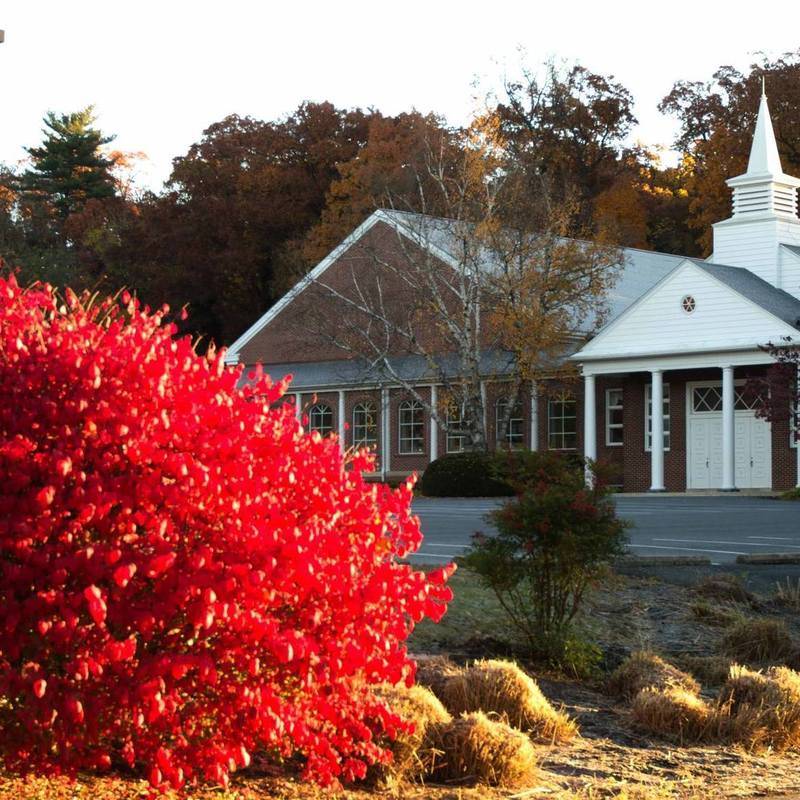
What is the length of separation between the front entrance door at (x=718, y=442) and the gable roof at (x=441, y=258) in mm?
4583

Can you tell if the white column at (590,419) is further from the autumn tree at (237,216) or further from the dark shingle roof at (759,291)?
the autumn tree at (237,216)

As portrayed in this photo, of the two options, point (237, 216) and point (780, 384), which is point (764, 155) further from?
point (237, 216)

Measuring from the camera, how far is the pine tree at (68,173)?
84500 millimetres

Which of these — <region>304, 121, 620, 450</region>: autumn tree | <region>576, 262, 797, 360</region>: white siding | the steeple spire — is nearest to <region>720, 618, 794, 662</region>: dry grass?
<region>576, 262, 797, 360</region>: white siding

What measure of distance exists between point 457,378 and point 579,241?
19.2 feet

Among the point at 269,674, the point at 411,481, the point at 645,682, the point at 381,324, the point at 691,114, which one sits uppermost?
the point at 691,114

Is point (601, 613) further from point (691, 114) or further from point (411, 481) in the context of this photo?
point (691, 114)

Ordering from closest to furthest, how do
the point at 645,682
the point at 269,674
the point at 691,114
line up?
the point at 269,674
the point at 645,682
the point at 691,114

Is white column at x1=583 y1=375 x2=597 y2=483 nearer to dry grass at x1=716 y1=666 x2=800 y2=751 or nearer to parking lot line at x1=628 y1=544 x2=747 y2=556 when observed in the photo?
parking lot line at x1=628 y1=544 x2=747 y2=556

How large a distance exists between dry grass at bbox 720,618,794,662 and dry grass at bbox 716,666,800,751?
82.7 inches

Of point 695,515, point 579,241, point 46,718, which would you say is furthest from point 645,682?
point 579,241

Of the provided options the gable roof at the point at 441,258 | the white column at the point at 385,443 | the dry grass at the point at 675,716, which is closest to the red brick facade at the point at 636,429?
the white column at the point at 385,443

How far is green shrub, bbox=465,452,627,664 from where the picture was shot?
32.8 feet

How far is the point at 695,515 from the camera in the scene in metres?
28.7
